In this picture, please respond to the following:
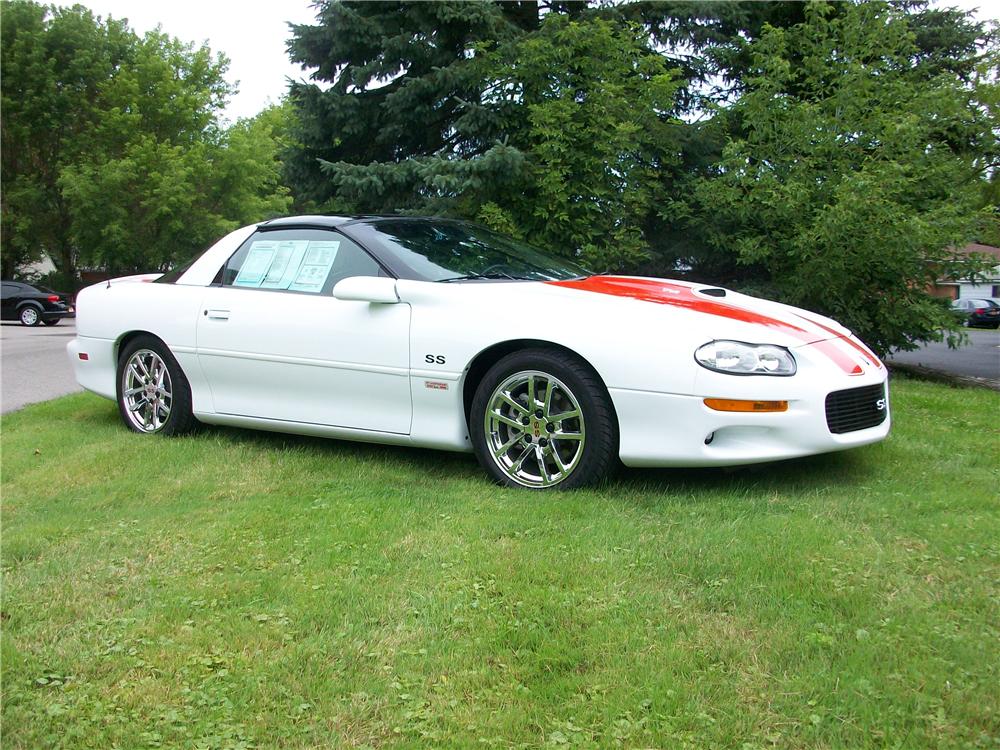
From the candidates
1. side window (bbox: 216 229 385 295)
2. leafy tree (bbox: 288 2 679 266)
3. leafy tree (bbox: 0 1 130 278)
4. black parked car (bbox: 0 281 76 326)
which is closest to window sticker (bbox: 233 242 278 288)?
side window (bbox: 216 229 385 295)

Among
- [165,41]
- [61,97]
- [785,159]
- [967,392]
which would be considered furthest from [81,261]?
[967,392]

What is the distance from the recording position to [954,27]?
12945 millimetres

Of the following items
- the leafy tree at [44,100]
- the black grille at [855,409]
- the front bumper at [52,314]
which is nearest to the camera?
the black grille at [855,409]

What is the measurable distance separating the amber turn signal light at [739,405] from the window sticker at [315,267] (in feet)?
7.63

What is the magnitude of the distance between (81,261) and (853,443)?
35195 millimetres

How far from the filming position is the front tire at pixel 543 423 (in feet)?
14.0

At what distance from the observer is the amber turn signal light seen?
13.3ft

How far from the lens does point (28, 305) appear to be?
85.2ft

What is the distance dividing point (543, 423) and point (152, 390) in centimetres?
282

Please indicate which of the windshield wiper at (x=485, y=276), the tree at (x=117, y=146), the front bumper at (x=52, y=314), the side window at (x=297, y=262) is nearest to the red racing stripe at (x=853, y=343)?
the windshield wiper at (x=485, y=276)

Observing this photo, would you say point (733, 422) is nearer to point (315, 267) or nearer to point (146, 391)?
point (315, 267)

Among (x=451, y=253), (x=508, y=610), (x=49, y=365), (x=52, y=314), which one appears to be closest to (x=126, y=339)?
(x=451, y=253)

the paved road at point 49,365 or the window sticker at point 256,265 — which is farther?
the paved road at point 49,365

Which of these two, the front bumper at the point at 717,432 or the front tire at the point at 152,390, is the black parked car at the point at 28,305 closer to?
the front tire at the point at 152,390
